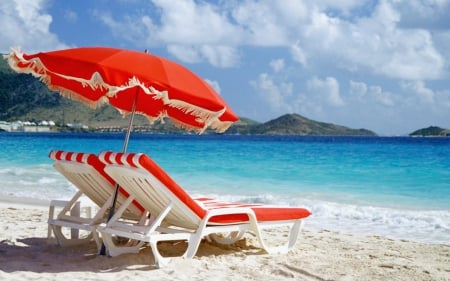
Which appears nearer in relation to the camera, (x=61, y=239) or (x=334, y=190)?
(x=61, y=239)

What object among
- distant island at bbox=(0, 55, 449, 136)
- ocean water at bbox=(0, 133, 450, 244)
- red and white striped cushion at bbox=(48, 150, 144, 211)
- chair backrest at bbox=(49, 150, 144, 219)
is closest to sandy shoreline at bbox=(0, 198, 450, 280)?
chair backrest at bbox=(49, 150, 144, 219)

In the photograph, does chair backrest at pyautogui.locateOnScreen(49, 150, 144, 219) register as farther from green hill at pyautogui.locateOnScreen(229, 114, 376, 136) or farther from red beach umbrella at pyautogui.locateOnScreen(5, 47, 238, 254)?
green hill at pyautogui.locateOnScreen(229, 114, 376, 136)

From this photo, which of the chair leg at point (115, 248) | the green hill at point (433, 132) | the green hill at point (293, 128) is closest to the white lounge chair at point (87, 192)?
the chair leg at point (115, 248)

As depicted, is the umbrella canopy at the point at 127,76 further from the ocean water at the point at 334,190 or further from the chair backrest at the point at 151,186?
the ocean water at the point at 334,190

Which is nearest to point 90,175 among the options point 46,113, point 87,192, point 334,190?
point 87,192

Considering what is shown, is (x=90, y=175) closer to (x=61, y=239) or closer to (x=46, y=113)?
(x=61, y=239)

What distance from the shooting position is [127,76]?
16.1 feet

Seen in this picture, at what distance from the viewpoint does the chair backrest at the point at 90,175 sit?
556 cm

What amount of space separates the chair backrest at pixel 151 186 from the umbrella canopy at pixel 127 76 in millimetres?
523

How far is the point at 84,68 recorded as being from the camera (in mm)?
4977

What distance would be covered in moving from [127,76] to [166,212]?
117 centimetres

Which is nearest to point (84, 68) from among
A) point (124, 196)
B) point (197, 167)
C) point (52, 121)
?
point (124, 196)

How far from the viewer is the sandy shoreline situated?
16.9 ft

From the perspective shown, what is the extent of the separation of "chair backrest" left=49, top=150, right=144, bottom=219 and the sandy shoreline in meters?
0.52
